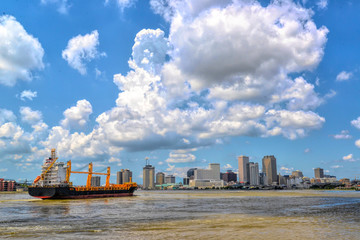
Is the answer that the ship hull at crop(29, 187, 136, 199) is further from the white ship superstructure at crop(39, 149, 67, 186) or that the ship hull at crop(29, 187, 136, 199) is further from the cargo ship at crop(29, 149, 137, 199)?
the white ship superstructure at crop(39, 149, 67, 186)

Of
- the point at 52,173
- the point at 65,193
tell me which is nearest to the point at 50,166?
the point at 52,173

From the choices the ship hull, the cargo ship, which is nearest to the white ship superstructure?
the cargo ship

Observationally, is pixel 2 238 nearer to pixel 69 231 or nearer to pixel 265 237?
pixel 69 231

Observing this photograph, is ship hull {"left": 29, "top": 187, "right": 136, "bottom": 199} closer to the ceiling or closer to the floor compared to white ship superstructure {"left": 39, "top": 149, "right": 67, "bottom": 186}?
closer to the floor

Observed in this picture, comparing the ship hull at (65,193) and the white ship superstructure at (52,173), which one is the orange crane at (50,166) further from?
the ship hull at (65,193)

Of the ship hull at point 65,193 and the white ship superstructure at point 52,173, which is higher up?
the white ship superstructure at point 52,173

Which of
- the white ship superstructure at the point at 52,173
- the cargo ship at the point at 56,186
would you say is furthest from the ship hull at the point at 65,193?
the white ship superstructure at the point at 52,173

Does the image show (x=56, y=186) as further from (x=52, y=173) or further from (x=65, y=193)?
(x=52, y=173)

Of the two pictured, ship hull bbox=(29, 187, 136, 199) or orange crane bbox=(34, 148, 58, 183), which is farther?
orange crane bbox=(34, 148, 58, 183)

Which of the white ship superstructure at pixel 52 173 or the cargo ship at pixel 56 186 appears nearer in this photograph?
the cargo ship at pixel 56 186

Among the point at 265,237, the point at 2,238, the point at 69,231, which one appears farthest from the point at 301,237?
the point at 2,238

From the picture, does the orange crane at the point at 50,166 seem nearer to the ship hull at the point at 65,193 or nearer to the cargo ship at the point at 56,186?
the cargo ship at the point at 56,186

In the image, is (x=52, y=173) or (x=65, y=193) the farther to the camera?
(x=52, y=173)

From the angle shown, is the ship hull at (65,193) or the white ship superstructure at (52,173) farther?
the white ship superstructure at (52,173)
